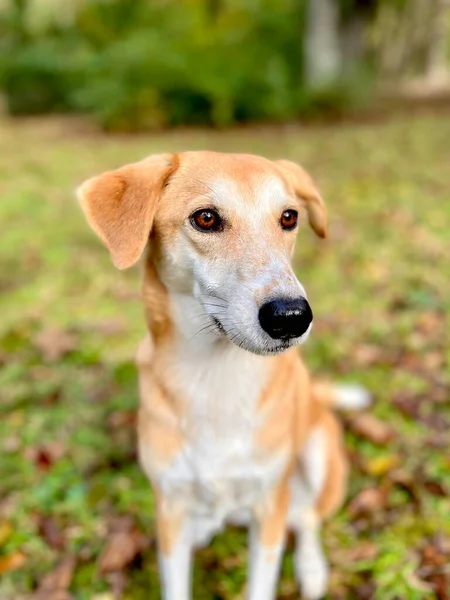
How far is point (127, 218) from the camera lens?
1.98 meters

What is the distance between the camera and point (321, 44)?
12477 mm

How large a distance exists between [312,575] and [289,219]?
5.17 ft

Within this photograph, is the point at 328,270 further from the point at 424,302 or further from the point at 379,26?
the point at 379,26

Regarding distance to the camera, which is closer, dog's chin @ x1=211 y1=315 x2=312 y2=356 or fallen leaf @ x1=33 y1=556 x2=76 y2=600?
dog's chin @ x1=211 y1=315 x2=312 y2=356

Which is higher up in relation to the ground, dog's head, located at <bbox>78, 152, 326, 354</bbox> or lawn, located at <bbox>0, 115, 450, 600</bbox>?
dog's head, located at <bbox>78, 152, 326, 354</bbox>

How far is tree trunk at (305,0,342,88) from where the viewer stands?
482 inches

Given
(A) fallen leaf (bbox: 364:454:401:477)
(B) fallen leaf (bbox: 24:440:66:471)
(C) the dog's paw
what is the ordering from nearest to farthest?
(A) fallen leaf (bbox: 364:454:401:477) → (B) fallen leaf (bbox: 24:440:66:471) → (C) the dog's paw

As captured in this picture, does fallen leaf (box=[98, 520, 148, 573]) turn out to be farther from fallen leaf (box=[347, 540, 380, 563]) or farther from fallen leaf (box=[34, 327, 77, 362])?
fallen leaf (box=[34, 327, 77, 362])

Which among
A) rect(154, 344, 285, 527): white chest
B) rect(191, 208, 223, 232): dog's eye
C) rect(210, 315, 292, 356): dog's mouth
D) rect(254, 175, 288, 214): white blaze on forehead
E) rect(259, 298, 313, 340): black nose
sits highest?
rect(254, 175, 288, 214): white blaze on forehead

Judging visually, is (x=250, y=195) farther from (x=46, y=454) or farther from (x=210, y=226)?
(x=46, y=454)

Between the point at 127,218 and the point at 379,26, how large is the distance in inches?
948

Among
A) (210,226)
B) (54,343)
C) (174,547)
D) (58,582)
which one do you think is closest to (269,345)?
(210,226)

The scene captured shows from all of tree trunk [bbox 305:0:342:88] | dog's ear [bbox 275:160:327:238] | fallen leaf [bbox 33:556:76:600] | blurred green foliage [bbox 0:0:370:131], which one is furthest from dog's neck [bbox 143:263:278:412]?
tree trunk [bbox 305:0:342:88]

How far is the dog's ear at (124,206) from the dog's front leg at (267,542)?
3.59 ft
